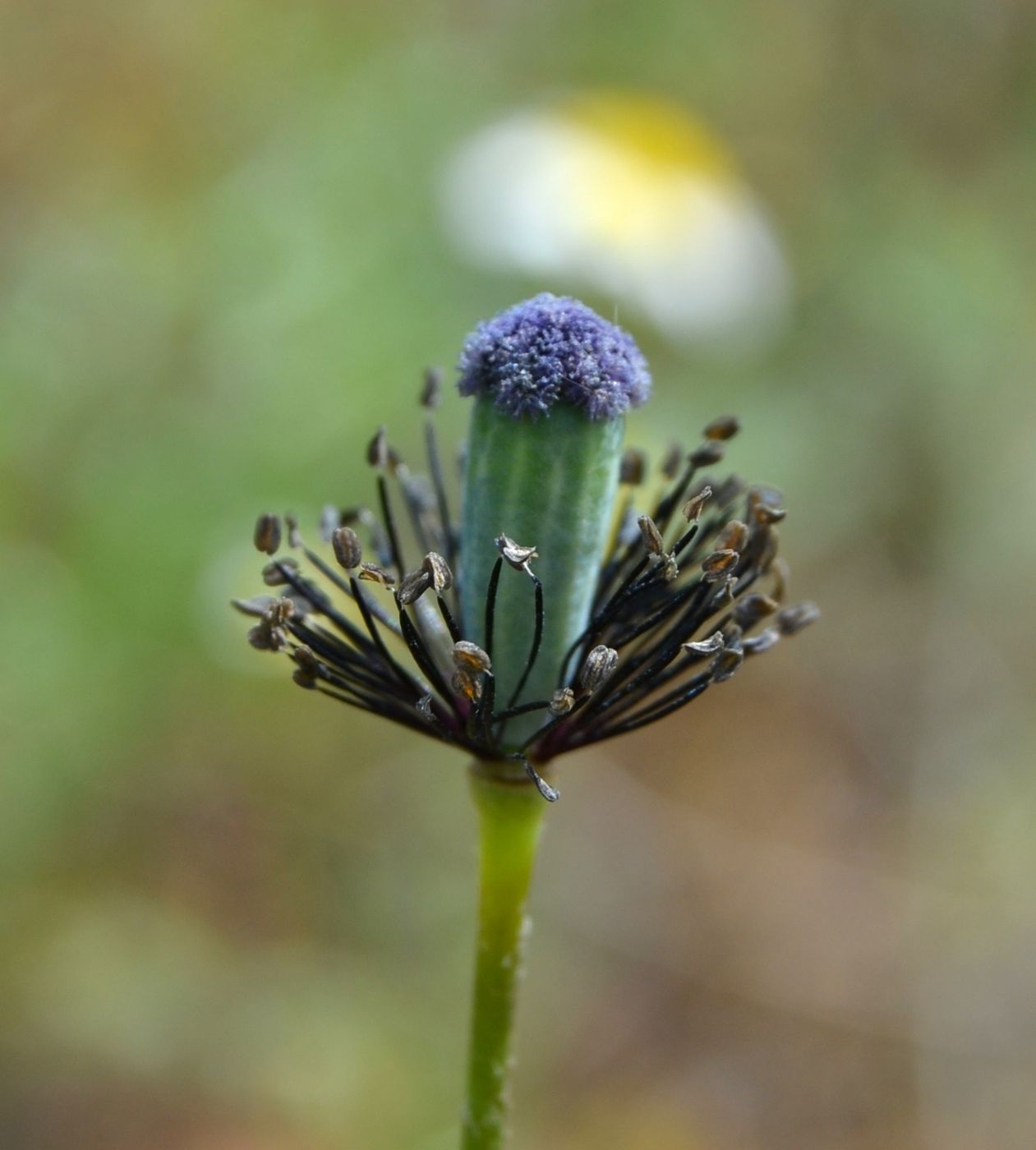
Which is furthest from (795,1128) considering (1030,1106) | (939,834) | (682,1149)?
(939,834)

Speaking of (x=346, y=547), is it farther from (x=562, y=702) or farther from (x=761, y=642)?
(x=761, y=642)

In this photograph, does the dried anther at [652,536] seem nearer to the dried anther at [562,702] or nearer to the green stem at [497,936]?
the dried anther at [562,702]

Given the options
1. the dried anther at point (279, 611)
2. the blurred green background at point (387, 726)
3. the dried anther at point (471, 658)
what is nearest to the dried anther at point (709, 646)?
the dried anther at point (471, 658)

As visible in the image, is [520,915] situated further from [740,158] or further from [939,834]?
[740,158]

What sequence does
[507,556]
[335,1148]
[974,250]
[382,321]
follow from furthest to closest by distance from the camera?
[974,250]
[382,321]
[335,1148]
[507,556]

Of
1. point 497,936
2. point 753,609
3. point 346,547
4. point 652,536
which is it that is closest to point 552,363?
point 652,536

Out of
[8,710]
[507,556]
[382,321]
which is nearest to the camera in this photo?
[507,556]

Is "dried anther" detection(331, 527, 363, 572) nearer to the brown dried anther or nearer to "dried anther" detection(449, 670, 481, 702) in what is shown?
"dried anther" detection(449, 670, 481, 702)

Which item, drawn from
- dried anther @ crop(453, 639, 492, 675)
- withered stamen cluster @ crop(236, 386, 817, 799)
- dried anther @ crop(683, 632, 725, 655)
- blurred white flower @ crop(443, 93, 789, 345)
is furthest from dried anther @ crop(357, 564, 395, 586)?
blurred white flower @ crop(443, 93, 789, 345)
